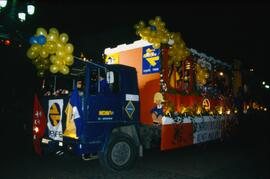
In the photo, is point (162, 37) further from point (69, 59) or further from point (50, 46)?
point (50, 46)

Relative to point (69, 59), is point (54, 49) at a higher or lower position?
higher

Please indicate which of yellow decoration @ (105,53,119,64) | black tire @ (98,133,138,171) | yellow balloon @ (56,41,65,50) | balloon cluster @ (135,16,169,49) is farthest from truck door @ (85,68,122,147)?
yellow decoration @ (105,53,119,64)

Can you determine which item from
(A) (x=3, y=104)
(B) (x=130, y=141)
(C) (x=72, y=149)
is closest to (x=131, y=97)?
(B) (x=130, y=141)

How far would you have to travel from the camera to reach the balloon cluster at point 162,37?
7469 millimetres

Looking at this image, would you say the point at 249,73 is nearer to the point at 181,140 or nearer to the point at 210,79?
the point at 210,79

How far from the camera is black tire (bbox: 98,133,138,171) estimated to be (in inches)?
241

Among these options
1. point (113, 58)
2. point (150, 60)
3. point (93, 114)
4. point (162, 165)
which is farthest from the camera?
point (113, 58)

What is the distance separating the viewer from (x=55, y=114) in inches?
255

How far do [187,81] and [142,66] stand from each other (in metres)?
2.11

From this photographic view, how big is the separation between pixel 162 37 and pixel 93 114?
10.1 feet

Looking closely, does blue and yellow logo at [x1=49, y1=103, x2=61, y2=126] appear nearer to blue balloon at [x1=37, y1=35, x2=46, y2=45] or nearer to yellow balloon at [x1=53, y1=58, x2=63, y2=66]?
yellow balloon at [x1=53, y1=58, x2=63, y2=66]

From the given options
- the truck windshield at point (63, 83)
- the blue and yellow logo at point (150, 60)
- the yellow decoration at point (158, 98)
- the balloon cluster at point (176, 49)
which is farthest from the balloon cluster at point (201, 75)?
the truck windshield at point (63, 83)

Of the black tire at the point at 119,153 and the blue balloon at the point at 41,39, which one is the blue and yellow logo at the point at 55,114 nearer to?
the black tire at the point at 119,153

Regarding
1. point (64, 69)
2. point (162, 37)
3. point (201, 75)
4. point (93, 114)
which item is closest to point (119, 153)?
point (93, 114)
